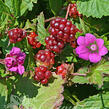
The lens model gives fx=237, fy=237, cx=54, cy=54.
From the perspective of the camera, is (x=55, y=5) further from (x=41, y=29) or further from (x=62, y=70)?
(x=62, y=70)

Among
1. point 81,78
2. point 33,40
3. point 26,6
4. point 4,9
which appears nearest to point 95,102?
point 81,78

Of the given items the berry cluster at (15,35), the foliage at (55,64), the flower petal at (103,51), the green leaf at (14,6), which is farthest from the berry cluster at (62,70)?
the green leaf at (14,6)

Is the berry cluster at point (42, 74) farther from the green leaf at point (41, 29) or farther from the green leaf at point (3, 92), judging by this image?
the green leaf at point (3, 92)

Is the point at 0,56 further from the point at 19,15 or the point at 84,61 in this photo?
the point at 84,61

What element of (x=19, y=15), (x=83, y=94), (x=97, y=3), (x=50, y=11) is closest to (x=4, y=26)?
(x=19, y=15)

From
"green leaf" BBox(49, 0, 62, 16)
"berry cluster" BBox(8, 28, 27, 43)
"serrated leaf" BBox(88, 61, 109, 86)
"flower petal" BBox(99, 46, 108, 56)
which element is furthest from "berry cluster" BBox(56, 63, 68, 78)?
"green leaf" BBox(49, 0, 62, 16)

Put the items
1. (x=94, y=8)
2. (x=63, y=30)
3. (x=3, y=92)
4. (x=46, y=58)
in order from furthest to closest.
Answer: (x=3, y=92), (x=94, y=8), (x=46, y=58), (x=63, y=30)
